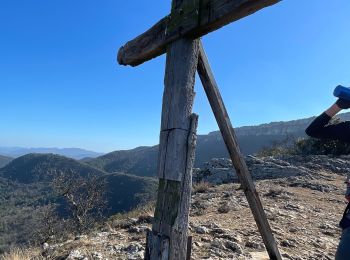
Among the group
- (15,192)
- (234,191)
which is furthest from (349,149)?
(15,192)

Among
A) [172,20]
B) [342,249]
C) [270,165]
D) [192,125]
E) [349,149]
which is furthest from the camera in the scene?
[349,149]

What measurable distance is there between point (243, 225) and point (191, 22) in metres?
5.64

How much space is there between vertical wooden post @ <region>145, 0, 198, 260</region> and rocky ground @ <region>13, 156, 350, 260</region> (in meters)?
2.72

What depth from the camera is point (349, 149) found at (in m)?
22.2

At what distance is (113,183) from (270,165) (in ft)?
356

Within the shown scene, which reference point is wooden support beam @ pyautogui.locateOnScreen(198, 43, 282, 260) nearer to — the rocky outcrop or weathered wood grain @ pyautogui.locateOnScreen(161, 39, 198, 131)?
weathered wood grain @ pyautogui.locateOnScreen(161, 39, 198, 131)

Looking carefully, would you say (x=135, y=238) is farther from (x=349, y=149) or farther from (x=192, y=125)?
(x=349, y=149)

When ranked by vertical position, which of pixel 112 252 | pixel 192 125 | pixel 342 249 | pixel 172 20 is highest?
pixel 172 20

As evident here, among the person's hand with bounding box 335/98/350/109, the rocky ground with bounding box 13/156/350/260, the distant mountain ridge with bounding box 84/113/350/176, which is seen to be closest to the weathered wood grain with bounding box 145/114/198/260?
the person's hand with bounding box 335/98/350/109

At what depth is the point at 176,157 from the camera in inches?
126

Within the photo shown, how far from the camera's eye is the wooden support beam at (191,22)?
9.86 ft

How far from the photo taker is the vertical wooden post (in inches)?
124

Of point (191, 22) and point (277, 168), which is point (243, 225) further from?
point (277, 168)

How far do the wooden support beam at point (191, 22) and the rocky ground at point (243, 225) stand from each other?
10.6ft
